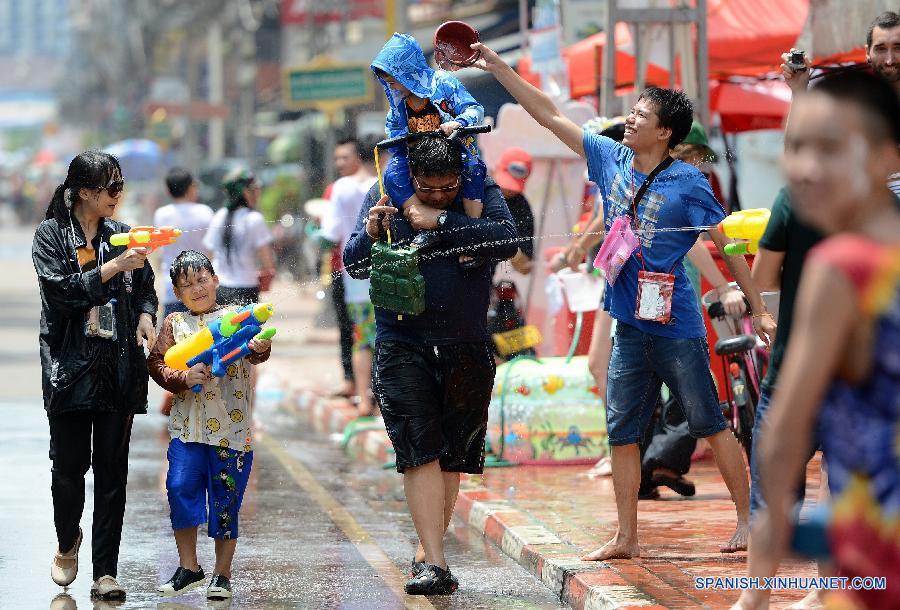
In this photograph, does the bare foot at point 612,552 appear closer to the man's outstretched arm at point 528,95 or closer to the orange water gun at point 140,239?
the man's outstretched arm at point 528,95

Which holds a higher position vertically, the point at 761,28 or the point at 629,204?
the point at 761,28

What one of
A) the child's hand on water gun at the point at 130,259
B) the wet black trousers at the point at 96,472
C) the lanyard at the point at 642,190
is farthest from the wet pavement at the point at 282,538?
the lanyard at the point at 642,190

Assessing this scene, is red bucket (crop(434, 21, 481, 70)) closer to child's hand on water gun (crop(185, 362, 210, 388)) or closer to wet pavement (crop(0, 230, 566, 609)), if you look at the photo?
child's hand on water gun (crop(185, 362, 210, 388))

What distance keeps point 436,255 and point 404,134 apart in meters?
0.53

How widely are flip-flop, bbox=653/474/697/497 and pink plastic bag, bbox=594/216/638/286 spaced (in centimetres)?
211

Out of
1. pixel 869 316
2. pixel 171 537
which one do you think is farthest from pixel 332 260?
pixel 869 316

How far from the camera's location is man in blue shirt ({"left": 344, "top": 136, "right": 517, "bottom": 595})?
690cm

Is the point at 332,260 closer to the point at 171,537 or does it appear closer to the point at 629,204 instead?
the point at 171,537

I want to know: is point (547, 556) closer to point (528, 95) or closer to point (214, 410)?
point (214, 410)

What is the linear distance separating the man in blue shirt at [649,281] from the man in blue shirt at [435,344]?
A: 18.2 inches

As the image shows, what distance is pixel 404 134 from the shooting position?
7.05m

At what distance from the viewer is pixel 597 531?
26.5ft

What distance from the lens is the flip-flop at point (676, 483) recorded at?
29.6ft

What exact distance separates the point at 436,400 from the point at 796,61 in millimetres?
2019
